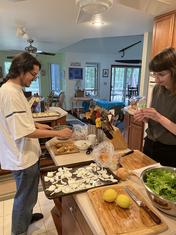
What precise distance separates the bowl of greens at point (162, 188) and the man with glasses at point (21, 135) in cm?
73

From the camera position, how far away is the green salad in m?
0.82

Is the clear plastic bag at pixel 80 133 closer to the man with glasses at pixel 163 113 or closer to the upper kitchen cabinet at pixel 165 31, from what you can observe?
the man with glasses at pixel 163 113

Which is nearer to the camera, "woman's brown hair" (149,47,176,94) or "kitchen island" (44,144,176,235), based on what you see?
"kitchen island" (44,144,176,235)

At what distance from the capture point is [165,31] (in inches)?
107

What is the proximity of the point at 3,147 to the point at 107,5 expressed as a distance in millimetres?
1396

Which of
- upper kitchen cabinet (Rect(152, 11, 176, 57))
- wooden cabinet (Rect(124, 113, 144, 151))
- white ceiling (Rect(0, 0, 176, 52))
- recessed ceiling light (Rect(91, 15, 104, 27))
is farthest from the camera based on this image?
wooden cabinet (Rect(124, 113, 144, 151))

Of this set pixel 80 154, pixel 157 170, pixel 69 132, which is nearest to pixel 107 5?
pixel 69 132

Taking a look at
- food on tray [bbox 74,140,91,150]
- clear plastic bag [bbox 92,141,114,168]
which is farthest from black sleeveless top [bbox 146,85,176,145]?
food on tray [bbox 74,140,91,150]

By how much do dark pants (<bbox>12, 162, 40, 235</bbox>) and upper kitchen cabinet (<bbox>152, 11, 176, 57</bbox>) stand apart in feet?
7.84

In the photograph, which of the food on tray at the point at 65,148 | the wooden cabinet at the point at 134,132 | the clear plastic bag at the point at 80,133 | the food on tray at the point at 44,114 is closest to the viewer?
the food on tray at the point at 65,148

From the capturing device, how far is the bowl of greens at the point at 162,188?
801mm

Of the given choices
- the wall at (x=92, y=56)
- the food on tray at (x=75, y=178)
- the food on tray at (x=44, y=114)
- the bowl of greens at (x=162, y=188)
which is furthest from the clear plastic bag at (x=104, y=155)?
the wall at (x=92, y=56)

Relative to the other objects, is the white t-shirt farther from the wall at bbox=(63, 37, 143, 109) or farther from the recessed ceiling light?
the wall at bbox=(63, 37, 143, 109)

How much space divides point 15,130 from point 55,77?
839cm
